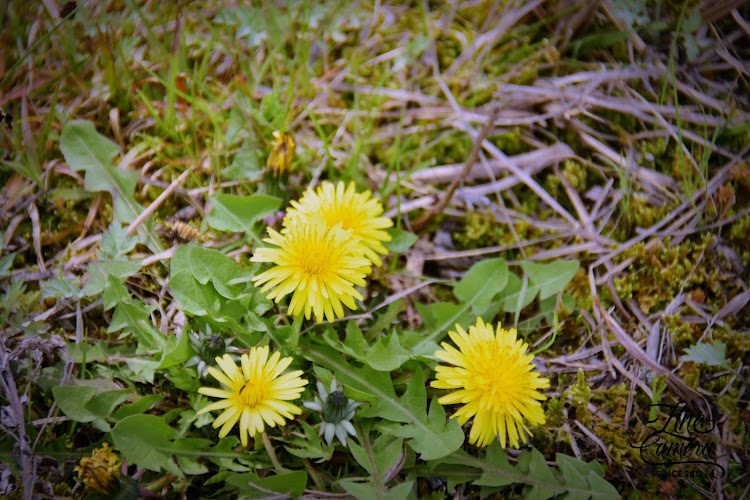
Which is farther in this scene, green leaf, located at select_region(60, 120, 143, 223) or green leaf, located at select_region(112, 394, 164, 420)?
green leaf, located at select_region(60, 120, 143, 223)

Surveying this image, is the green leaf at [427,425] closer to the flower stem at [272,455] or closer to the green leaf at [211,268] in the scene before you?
the flower stem at [272,455]

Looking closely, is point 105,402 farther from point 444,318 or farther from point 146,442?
point 444,318

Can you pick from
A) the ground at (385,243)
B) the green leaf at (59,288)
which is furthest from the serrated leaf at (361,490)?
the green leaf at (59,288)

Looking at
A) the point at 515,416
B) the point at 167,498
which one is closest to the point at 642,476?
the point at 515,416

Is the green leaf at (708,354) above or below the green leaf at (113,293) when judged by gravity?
below

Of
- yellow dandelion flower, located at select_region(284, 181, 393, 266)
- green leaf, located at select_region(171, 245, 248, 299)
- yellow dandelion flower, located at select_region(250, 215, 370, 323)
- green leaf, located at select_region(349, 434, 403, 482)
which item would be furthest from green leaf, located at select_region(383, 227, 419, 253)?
green leaf, located at select_region(349, 434, 403, 482)

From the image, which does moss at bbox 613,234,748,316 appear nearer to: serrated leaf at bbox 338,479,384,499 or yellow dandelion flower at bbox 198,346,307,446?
serrated leaf at bbox 338,479,384,499

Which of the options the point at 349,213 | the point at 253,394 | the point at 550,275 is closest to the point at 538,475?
the point at 550,275
